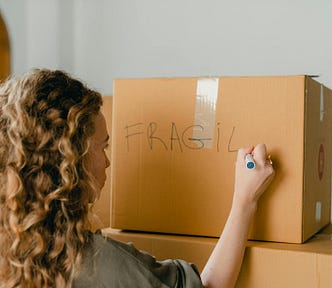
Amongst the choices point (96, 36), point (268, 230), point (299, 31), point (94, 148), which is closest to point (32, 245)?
point (94, 148)

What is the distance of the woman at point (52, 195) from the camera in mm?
895

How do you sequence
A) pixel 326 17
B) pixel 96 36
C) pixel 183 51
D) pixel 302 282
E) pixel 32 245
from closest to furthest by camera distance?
1. pixel 32 245
2. pixel 302 282
3. pixel 326 17
4. pixel 183 51
5. pixel 96 36

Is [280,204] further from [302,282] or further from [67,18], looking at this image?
[67,18]

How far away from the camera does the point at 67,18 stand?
7.04 ft

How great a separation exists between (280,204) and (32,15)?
1469 millimetres

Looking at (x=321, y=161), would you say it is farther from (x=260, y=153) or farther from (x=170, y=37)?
(x=170, y=37)

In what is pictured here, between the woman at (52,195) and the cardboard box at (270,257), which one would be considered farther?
the cardboard box at (270,257)

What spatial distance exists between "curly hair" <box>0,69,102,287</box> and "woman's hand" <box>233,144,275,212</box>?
1.00 feet

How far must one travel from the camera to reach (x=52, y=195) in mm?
894

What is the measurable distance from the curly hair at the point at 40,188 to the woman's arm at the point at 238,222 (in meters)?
0.26

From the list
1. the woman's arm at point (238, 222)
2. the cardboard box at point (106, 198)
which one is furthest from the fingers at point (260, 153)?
the cardboard box at point (106, 198)

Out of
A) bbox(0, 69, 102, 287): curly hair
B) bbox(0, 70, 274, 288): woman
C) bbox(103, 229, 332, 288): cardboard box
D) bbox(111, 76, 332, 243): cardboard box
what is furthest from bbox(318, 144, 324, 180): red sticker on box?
bbox(0, 69, 102, 287): curly hair

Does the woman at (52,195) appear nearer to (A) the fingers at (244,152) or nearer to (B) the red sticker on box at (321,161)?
(A) the fingers at (244,152)

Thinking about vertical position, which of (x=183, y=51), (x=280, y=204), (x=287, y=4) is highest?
(x=287, y=4)
